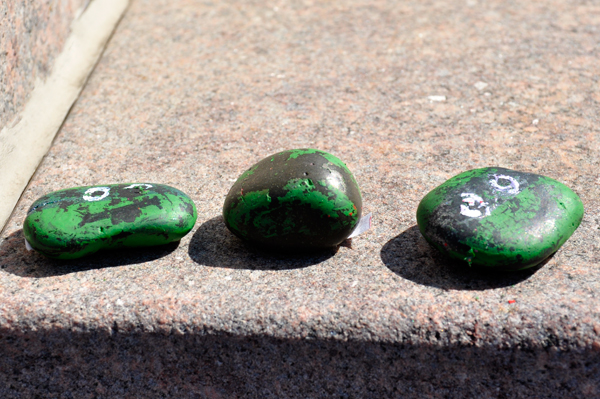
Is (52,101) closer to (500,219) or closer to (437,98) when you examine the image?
(437,98)

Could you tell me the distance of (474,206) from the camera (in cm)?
164

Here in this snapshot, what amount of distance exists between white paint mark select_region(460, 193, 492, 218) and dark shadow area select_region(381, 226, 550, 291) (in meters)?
0.15

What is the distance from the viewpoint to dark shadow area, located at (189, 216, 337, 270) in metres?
1.74

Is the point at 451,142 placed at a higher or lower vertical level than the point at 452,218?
lower

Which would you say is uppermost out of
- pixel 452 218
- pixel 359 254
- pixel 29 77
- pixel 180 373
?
pixel 29 77

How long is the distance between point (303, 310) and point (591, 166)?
1267 mm

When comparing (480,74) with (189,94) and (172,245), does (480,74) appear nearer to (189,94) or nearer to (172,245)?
(189,94)

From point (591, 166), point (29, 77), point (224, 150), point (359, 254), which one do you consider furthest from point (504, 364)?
point (29, 77)

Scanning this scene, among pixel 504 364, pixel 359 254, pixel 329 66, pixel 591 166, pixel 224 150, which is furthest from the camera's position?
pixel 329 66

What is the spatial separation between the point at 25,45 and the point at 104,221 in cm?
115

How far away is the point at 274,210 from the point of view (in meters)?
1.64

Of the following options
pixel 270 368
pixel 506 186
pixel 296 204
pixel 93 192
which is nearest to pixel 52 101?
pixel 93 192

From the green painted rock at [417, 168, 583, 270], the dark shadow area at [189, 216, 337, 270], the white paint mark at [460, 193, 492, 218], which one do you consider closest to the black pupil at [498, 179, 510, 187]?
the green painted rock at [417, 168, 583, 270]

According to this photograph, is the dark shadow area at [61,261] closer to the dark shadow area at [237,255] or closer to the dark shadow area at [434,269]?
the dark shadow area at [237,255]
